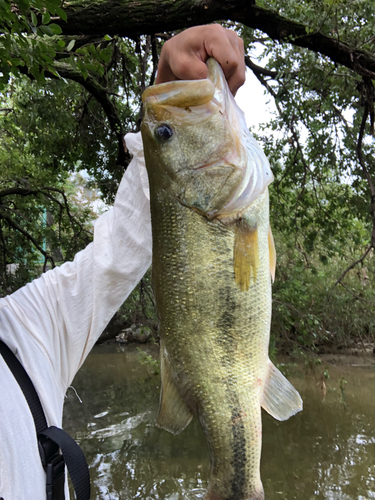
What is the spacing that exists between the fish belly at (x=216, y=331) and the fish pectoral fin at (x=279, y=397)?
4 cm

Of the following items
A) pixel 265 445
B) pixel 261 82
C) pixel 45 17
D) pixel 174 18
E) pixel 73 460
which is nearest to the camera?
pixel 73 460

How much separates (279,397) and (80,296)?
722 mm

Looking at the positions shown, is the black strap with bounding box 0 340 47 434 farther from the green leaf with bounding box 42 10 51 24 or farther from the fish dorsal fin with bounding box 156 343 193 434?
the green leaf with bounding box 42 10 51 24

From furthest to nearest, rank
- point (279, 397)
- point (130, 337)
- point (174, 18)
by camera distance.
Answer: point (130, 337) < point (174, 18) < point (279, 397)

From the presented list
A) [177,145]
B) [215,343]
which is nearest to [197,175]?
[177,145]

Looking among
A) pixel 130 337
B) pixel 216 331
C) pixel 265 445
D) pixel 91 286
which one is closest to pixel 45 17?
pixel 91 286

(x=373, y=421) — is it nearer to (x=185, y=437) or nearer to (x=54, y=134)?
(x=185, y=437)

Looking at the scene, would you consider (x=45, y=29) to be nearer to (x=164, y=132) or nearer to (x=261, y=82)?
(x=164, y=132)

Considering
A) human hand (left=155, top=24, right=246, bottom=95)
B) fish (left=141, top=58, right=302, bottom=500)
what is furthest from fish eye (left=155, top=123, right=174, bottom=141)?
human hand (left=155, top=24, right=246, bottom=95)

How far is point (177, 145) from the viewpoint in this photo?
1.31 meters

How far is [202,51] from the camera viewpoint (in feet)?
4.25

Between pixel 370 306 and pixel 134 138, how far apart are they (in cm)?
671

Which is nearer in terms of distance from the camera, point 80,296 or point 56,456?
point 56,456

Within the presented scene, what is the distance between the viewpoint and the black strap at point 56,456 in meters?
1.23
